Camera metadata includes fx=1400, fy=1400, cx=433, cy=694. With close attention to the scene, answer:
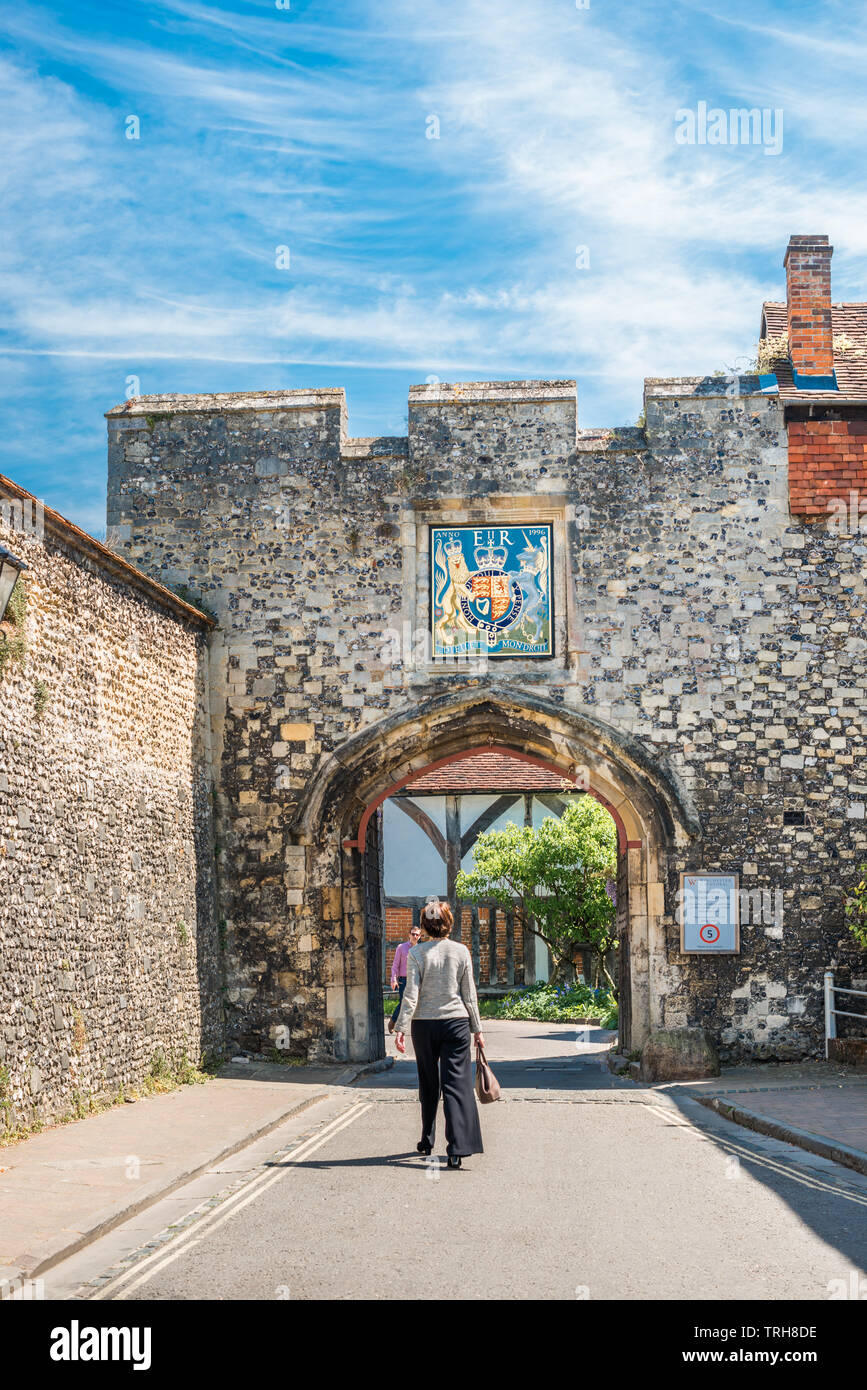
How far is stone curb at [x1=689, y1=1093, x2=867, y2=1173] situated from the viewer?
24.1ft

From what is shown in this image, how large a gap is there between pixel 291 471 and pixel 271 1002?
5.21 meters

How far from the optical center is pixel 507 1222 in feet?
18.7

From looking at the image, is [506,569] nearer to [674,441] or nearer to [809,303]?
[674,441]

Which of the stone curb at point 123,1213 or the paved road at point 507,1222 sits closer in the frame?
the paved road at point 507,1222

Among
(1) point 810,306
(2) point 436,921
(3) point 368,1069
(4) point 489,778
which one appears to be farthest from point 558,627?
(4) point 489,778

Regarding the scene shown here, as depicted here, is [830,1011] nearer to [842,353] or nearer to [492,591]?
[492,591]

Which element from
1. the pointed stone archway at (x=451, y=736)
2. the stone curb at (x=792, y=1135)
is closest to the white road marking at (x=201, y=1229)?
the stone curb at (x=792, y=1135)

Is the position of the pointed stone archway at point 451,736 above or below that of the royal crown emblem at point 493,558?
below

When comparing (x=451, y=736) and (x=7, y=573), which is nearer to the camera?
(x=7, y=573)

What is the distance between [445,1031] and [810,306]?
32.1ft

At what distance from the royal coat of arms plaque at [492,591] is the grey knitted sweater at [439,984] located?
250 inches

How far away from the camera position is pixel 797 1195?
254 inches

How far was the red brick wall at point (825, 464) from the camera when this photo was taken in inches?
538

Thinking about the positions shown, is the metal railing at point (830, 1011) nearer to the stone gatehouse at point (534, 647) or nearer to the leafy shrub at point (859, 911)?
the stone gatehouse at point (534, 647)
